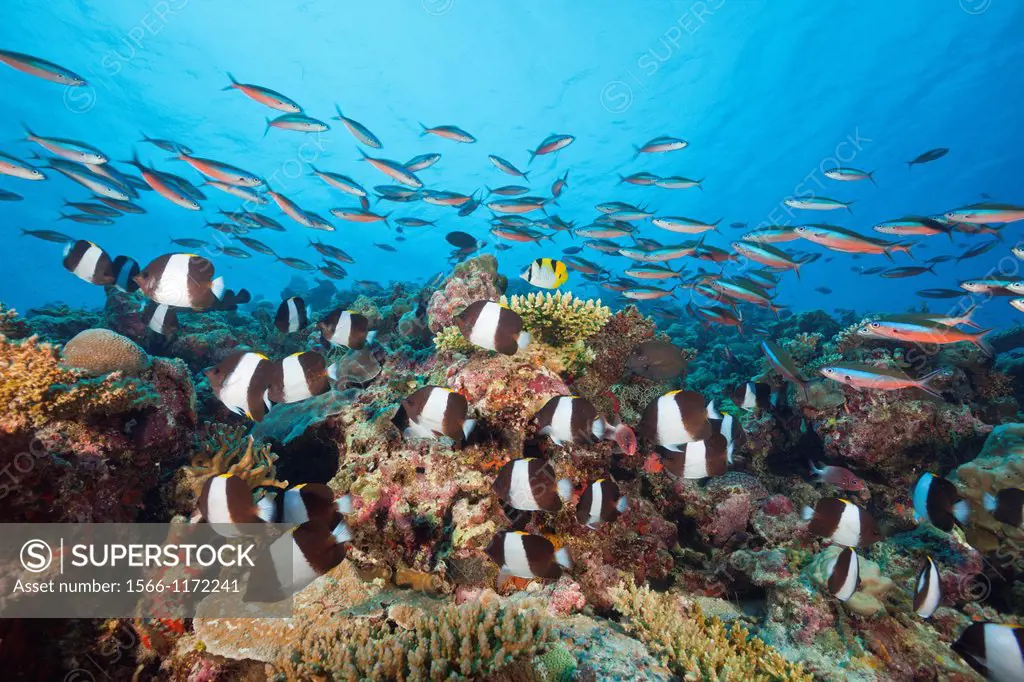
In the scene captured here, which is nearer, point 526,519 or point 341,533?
point 341,533

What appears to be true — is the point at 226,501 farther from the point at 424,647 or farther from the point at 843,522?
the point at 843,522

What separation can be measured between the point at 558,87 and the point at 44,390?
43.0m

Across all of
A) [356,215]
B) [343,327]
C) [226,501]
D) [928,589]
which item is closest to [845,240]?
[928,589]

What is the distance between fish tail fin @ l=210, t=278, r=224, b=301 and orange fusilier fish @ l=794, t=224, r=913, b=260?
7311mm

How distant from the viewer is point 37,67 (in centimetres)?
617

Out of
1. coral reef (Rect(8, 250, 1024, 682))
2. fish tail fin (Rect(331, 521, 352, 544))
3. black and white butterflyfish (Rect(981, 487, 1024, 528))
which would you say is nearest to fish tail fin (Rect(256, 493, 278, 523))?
fish tail fin (Rect(331, 521, 352, 544))

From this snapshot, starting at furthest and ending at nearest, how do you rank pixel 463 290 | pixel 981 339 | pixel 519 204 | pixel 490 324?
pixel 519 204 → pixel 463 290 → pixel 981 339 → pixel 490 324

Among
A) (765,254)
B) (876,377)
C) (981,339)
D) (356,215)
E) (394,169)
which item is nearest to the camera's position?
(876,377)

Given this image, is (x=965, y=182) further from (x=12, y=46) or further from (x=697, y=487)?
(x=12, y=46)

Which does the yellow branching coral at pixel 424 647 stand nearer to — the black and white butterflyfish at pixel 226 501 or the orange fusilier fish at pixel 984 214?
the black and white butterflyfish at pixel 226 501

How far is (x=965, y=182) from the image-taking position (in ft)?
157

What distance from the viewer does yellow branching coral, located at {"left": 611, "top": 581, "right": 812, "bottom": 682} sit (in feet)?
10.3

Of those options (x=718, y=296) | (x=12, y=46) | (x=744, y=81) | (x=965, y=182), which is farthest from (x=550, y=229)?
(x=965, y=182)

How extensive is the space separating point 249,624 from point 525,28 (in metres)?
41.4
